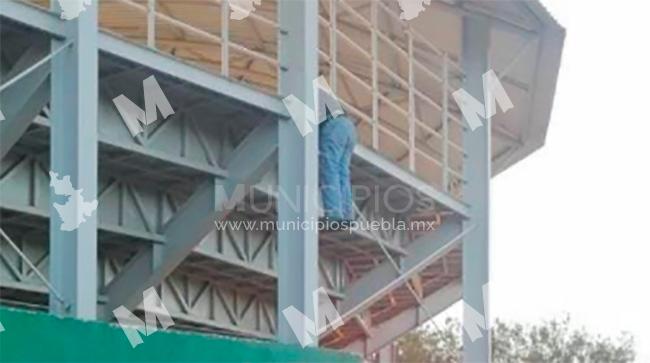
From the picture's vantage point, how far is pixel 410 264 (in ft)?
78.1

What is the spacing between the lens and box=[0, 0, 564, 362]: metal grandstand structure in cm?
1310

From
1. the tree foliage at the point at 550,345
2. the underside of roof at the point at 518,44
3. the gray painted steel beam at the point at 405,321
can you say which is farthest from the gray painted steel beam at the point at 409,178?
the tree foliage at the point at 550,345

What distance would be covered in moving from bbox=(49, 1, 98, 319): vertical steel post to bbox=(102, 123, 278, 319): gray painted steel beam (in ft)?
14.2

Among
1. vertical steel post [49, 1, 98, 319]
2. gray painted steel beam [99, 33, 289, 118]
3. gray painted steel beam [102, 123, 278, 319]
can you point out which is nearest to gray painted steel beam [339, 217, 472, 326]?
gray painted steel beam [102, 123, 278, 319]

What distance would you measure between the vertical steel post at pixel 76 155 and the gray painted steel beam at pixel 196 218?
434 centimetres

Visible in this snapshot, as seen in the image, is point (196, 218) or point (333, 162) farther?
point (196, 218)

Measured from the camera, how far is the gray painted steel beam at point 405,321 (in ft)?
100

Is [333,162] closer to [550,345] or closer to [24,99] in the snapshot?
[24,99]

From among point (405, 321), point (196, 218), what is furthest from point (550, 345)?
point (196, 218)

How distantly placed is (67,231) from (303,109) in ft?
15.1

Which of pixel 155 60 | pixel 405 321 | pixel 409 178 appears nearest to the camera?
pixel 155 60

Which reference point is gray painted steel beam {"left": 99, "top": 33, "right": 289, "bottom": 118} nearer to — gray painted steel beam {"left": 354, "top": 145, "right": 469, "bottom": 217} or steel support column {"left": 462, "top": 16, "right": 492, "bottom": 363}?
gray painted steel beam {"left": 354, "top": 145, "right": 469, "bottom": 217}

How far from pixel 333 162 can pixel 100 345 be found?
21.5 ft

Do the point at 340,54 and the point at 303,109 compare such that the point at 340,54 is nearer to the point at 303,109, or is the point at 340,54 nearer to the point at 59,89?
the point at 303,109
